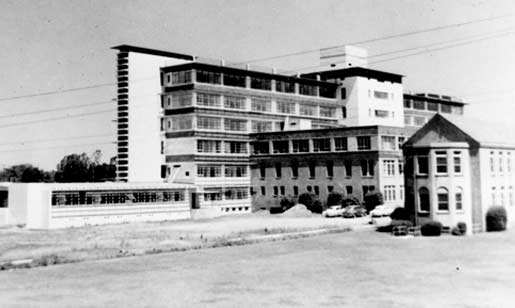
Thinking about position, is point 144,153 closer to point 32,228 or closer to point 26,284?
point 32,228

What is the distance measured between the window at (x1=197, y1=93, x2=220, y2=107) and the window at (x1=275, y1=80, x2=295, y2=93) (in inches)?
449

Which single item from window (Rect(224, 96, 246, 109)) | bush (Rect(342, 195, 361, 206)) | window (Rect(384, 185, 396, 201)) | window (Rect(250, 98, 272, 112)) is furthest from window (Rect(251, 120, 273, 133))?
window (Rect(384, 185, 396, 201))

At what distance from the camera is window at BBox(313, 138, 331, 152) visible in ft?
237

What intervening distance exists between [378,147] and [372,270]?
141 ft

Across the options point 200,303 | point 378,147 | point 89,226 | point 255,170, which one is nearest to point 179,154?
point 255,170

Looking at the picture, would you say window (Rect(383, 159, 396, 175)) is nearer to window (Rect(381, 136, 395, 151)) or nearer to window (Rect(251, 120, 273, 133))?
window (Rect(381, 136, 395, 151))

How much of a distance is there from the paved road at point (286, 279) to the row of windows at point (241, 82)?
39.9m

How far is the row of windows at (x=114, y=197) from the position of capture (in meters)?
54.2

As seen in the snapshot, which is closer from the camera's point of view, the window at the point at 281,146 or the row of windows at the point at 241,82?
the row of windows at the point at 241,82

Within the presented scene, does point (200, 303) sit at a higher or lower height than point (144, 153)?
lower

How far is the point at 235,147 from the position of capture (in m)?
76.3

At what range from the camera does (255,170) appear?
7812 cm

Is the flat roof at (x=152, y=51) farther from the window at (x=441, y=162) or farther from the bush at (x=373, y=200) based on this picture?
the window at (x=441, y=162)

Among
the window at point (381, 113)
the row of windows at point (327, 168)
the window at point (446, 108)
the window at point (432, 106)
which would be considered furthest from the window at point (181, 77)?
the window at point (446, 108)
